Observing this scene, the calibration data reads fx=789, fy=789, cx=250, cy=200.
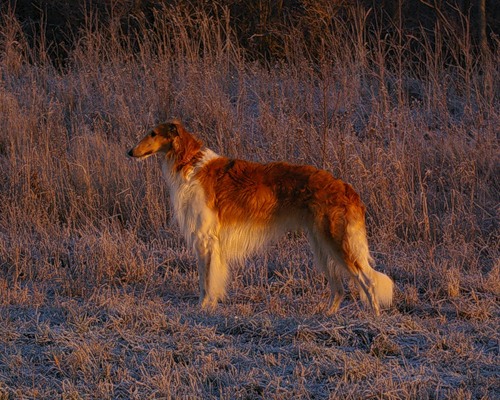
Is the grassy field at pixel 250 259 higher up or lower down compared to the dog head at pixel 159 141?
lower down

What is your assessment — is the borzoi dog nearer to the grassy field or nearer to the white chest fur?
the white chest fur

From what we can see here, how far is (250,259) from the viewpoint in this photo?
6617mm

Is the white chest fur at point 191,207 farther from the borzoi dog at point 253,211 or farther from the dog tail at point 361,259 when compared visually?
the dog tail at point 361,259

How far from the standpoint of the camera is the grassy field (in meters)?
4.02

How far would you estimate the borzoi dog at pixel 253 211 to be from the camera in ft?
17.8

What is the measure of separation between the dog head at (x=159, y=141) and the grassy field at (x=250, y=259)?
3.32 ft

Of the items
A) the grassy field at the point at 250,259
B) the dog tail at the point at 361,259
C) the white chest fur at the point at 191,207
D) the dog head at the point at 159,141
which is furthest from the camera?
the dog head at the point at 159,141

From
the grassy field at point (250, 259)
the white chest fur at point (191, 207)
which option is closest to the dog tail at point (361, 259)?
the grassy field at point (250, 259)

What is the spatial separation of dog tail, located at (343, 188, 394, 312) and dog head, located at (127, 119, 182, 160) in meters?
1.41

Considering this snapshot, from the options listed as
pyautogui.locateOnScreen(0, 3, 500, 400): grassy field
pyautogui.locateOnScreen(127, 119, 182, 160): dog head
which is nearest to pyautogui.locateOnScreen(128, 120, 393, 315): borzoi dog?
pyautogui.locateOnScreen(127, 119, 182, 160): dog head

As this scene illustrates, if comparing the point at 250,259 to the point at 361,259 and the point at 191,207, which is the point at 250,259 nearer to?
the point at 191,207

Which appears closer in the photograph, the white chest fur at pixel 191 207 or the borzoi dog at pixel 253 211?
the borzoi dog at pixel 253 211

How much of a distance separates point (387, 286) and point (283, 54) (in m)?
6.54

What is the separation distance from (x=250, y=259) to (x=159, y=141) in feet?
4.55
